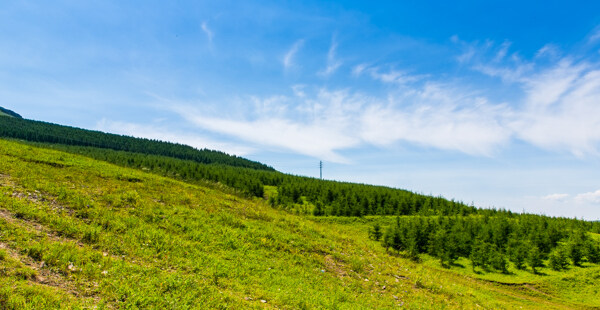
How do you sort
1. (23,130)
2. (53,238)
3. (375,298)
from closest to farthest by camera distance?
(53,238) → (375,298) → (23,130)

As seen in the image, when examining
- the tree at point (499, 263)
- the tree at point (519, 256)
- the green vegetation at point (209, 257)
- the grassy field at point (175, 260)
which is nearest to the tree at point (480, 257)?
→ the green vegetation at point (209, 257)

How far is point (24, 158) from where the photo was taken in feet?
71.0

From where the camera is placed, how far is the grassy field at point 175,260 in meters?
7.62

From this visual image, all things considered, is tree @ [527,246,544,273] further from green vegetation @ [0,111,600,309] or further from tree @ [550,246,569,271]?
tree @ [550,246,569,271]

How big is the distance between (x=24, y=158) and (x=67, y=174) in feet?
18.2

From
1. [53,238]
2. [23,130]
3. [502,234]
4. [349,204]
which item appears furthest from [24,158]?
[23,130]

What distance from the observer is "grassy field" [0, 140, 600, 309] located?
762 centimetres

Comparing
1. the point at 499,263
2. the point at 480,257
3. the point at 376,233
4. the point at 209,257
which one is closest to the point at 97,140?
the point at 376,233

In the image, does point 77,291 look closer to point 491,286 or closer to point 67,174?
point 67,174

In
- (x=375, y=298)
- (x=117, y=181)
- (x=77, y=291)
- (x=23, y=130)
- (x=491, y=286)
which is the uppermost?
(x=23, y=130)

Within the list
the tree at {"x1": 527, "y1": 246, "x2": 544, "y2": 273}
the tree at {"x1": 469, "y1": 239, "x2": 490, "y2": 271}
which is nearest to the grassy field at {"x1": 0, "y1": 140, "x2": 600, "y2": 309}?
the tree at {"x1": 527, "y1": 246, "x2": 544, "y2": 273}

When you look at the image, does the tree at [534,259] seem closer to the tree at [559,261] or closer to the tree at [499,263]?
the tree at [559,261]

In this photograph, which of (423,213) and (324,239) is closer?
(324,239)

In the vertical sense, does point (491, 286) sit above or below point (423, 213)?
below
